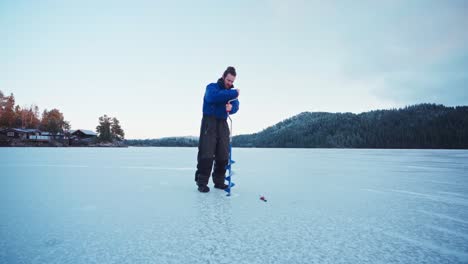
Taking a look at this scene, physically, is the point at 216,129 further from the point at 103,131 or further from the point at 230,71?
the point at 103,131

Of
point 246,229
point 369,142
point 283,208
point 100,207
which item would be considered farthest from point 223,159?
point 369,142

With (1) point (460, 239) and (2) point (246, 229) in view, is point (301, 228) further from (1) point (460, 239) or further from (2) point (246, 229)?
(1) point (460, 239)

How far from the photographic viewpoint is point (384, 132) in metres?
106

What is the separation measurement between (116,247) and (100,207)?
1.27 metres

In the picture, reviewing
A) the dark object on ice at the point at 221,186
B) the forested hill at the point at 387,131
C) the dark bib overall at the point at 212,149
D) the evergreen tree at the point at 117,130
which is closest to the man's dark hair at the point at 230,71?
the dark bib overall at the point at 212,149

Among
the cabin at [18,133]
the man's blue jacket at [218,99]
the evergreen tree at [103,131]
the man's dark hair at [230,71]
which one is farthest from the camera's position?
the evergreen tree at [103,131]

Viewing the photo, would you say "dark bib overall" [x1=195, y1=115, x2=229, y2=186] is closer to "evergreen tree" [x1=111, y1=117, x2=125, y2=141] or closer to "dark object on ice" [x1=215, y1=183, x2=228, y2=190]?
"dark object on ice" [x1=215, y1=183, x2=228, y2=190]

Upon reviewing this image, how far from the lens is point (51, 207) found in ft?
8.43

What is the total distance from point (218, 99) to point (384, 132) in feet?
397

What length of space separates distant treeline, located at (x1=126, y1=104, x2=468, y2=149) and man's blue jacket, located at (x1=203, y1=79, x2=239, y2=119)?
348 ft

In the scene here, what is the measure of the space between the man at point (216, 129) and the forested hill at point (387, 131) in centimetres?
10583

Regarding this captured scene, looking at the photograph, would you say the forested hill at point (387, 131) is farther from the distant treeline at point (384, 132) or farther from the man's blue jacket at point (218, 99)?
the man's blue jacket at point (218, 99)

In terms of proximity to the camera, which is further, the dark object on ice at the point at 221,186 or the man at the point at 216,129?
the dark object on ice at the point at 221,186

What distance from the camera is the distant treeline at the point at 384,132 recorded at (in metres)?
90.1
